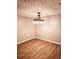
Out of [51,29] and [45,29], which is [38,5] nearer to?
[51,29]

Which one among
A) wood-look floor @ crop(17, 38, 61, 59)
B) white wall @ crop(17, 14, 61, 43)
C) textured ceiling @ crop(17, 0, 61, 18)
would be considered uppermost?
textured ceiling @ crop(17, 0, 61, 18)

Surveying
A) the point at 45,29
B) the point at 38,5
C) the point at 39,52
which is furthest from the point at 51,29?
the point at 38,5

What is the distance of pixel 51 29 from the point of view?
18.8 ft

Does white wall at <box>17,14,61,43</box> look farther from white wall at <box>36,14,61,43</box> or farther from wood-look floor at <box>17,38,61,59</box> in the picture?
wood-look floor at <box>17,38,61,59</box>

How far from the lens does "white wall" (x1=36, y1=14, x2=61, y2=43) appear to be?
5.18 metres

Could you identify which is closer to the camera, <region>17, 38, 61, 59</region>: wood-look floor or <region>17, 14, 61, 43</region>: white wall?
<region>17, 38, 61, 59</region>: wood-look floor

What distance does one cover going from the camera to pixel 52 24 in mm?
5609

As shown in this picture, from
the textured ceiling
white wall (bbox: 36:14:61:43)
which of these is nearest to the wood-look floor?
white wall (bbox: 36:14:61:43)

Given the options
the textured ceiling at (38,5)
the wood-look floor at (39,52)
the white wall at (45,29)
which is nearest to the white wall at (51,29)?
the white wall at (45,29)

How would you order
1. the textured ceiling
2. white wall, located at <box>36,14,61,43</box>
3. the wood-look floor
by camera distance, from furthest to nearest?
white wall, located at <box>36,14,61,43</box> → the wood-look floor → the textured ceiling

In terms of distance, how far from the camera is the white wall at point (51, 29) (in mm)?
5184
